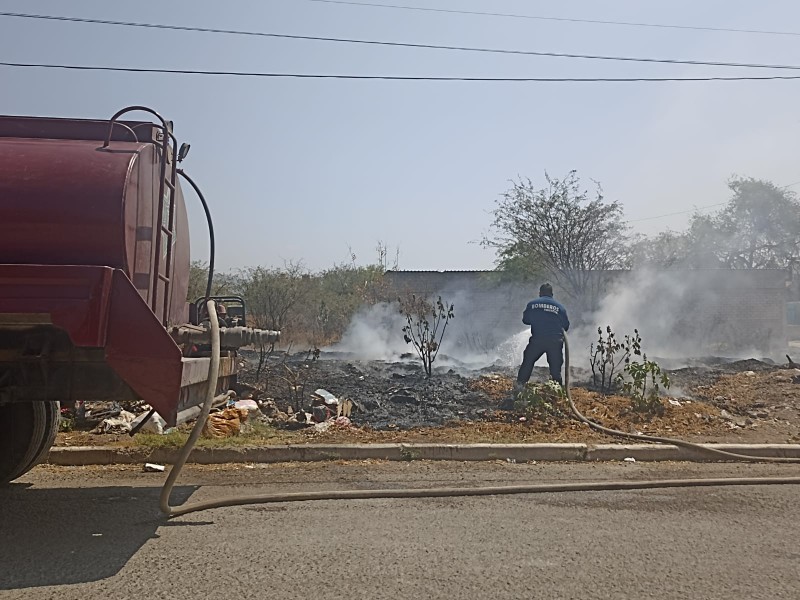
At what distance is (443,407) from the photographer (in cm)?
1021

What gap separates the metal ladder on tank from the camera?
5219mm

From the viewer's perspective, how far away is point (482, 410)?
9945mm

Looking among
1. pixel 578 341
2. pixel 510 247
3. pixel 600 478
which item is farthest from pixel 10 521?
pixel 510 247

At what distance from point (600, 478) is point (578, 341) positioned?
43.5ft

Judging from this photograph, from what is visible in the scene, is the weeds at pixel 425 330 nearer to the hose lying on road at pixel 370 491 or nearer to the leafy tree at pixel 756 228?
the hose lying on road at pixel 370 491

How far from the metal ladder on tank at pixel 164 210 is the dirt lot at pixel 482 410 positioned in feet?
7.71

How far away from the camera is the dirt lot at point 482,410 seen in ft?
27.3

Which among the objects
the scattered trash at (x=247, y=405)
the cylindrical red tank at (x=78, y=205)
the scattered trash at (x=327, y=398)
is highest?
the cylindrical red tank at (x=78, y=205)

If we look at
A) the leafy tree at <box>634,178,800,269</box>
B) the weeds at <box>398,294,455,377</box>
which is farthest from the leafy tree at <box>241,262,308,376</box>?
the leafy tree at <box>634,178,800,269</box>

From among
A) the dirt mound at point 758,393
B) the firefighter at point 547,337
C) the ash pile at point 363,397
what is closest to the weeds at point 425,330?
the ash pile at point 363,397

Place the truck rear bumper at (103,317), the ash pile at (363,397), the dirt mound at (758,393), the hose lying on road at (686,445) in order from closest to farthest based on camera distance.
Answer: the truck rear bumper at (103,317), the hose lying on road at (686,445), the ash pile at (363,397), the dirt mound at (758,393)

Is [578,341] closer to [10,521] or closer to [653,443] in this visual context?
[653,443]

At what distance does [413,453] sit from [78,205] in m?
4.22

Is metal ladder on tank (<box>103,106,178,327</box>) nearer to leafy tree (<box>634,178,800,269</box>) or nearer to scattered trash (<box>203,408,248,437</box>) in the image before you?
scattered trash (<box>203,408,248,437</box>)
